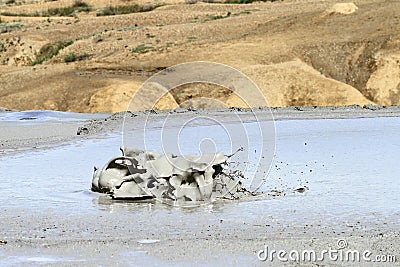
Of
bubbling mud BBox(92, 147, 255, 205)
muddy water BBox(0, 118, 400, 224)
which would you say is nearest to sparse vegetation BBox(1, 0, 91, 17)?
muddy water BBox(0, 118, 400, 224)

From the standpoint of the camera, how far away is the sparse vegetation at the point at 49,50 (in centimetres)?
3391

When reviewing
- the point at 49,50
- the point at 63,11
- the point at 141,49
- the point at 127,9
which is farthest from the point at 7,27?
the point at 141,49

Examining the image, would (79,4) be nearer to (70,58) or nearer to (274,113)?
(70,58)

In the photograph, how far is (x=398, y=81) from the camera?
24672 mm

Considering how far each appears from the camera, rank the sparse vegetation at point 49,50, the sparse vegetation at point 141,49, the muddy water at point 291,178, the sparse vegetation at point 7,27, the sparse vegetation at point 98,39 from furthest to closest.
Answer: the sparse vegetation at point 7,27
the sparse vegetation at point 49,50
the sparse vegetation at point 98,39
the sparse vegetation at point 141,49
the muddy water at point 291,178

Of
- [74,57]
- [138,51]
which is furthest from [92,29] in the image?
[138,51]

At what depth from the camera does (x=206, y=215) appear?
25.4 feet

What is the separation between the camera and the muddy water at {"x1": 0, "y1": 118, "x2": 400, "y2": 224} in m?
7.95

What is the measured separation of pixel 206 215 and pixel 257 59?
1815 cm

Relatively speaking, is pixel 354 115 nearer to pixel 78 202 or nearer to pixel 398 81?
pixel 398 81

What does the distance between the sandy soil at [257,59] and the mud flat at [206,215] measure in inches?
396

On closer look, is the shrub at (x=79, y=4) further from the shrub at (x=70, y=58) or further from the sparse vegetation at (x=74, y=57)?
the sparse vegetation at (x=74, y=57)

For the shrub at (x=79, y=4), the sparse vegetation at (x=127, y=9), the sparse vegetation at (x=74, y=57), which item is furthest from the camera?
the shrub at (x=79, y=4)

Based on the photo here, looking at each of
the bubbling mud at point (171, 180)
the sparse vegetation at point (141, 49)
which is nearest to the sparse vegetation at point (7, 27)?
the sparse vegetation at point (141, 49)
